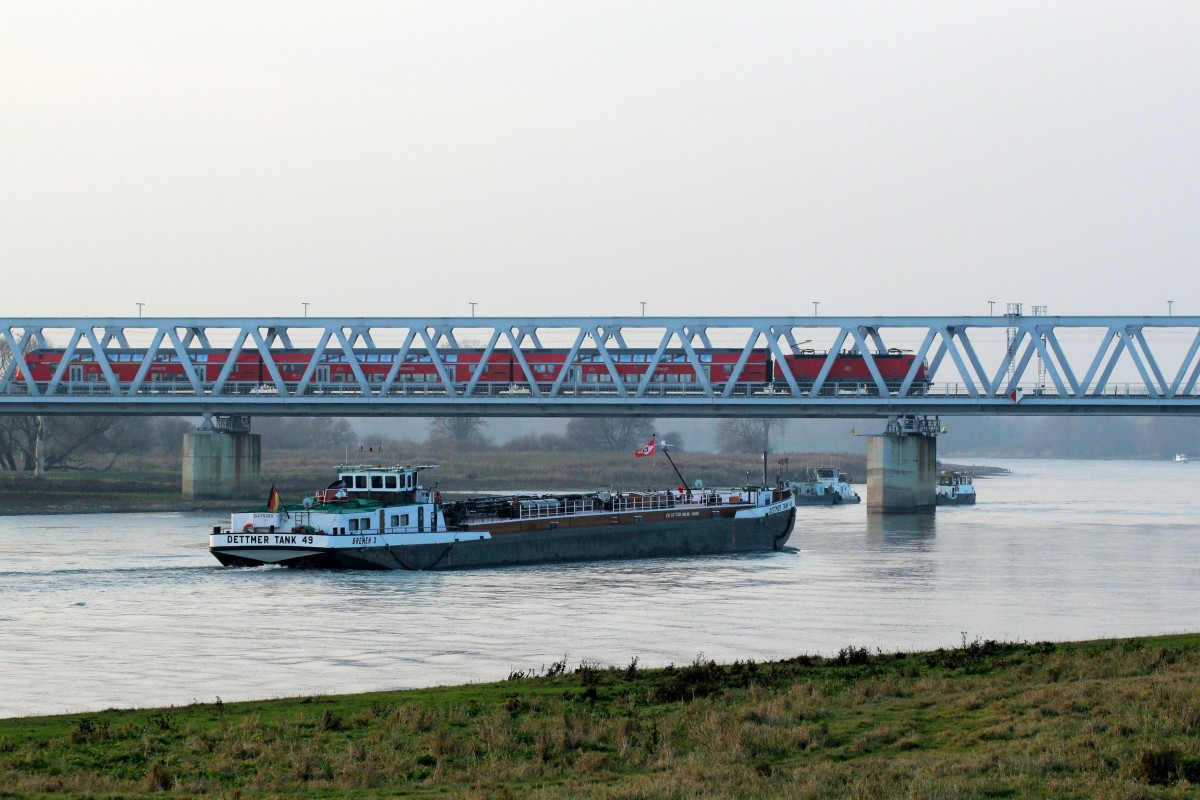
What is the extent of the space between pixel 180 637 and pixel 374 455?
445 ft

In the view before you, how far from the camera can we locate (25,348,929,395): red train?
103125 mm

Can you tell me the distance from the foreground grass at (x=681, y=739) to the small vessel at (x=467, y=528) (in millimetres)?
33206

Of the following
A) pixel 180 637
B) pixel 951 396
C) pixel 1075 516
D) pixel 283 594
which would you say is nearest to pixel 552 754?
pixel 180 637

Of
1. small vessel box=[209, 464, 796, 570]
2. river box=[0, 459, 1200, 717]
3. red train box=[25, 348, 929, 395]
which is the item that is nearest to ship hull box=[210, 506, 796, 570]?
small vessel box=[209, 464, 796, 570]

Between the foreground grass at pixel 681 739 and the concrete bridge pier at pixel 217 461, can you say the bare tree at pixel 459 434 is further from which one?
the foreground grass at pixel 681 739

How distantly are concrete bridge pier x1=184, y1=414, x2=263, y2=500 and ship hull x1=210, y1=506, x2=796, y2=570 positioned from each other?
4517 centimetres

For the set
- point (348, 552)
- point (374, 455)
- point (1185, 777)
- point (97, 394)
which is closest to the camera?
point (1185, 777)

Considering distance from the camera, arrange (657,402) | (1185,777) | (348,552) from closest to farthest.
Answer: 1. (1185,777)
2. (348,552)
3. (657,402)

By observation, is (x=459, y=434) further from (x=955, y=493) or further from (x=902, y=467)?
(x=902, y=467)

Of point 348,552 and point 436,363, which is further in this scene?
point 436,363

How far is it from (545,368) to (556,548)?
116 ft

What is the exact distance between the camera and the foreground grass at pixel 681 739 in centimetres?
2033

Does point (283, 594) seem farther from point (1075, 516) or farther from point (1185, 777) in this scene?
point (1075, 516)

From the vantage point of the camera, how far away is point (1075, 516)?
105688mm
